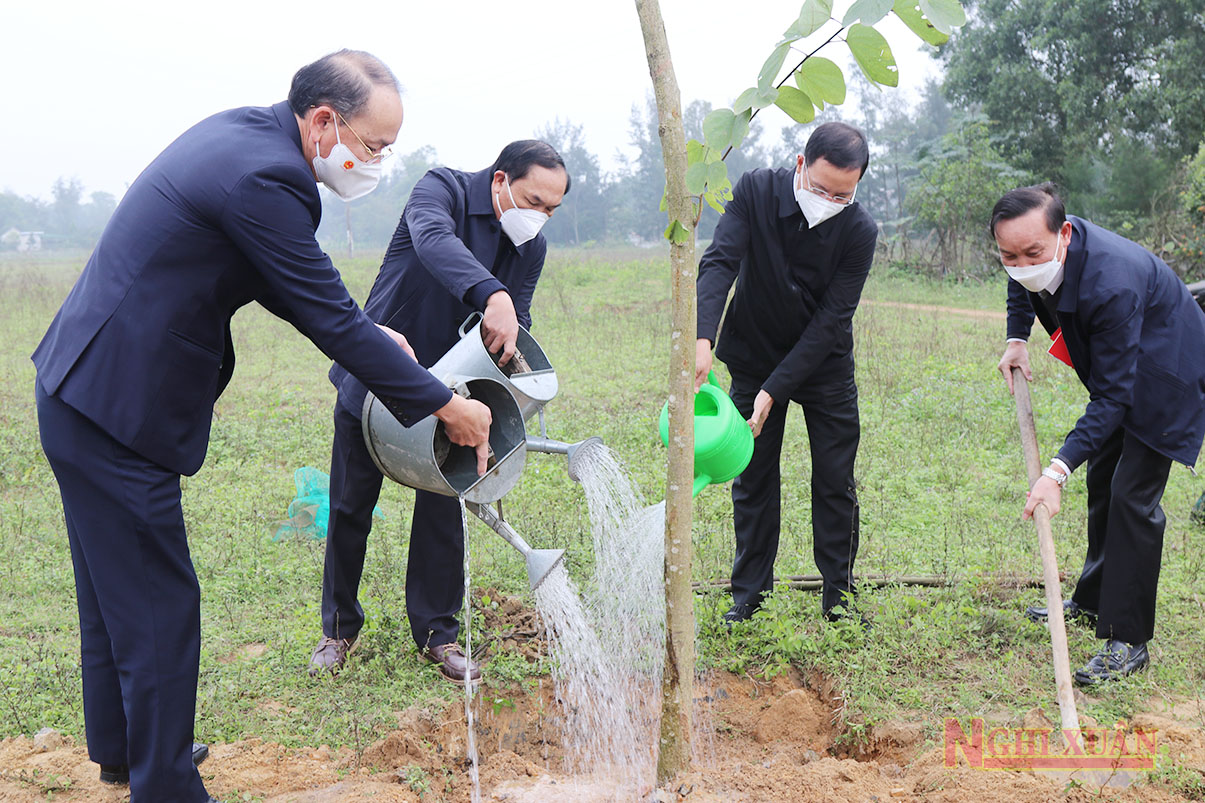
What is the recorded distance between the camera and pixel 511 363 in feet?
9.55

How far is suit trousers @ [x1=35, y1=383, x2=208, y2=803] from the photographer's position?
2.09 m

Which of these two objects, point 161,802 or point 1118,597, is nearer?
point 161,802

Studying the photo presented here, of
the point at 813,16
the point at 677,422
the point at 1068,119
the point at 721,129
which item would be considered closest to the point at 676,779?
the point at 677,422

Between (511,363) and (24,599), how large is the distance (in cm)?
268

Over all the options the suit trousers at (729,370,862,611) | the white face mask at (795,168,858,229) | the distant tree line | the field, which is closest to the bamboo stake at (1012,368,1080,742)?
the field

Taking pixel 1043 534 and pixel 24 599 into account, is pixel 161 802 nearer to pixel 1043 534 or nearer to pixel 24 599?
pixel 24 599

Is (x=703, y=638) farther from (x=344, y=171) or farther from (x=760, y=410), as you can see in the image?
(x=344, y=171)

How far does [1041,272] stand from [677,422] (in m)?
1.54

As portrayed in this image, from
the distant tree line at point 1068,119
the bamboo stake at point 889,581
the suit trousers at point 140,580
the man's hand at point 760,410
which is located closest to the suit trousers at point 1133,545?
the bamboo stake at point 889,581

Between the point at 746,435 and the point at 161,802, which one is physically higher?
the point at 746,435

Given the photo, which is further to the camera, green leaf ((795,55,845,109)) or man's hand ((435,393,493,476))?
man's hand ((435,393,493,476))

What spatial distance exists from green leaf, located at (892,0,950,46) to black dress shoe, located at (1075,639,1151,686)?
8.27 feet

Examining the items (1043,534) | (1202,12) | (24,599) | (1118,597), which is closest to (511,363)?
(1043,534)

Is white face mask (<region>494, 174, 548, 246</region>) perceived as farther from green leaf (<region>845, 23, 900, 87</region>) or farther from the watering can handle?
green leaf (<region>845, 23, 900, 87</region>)
